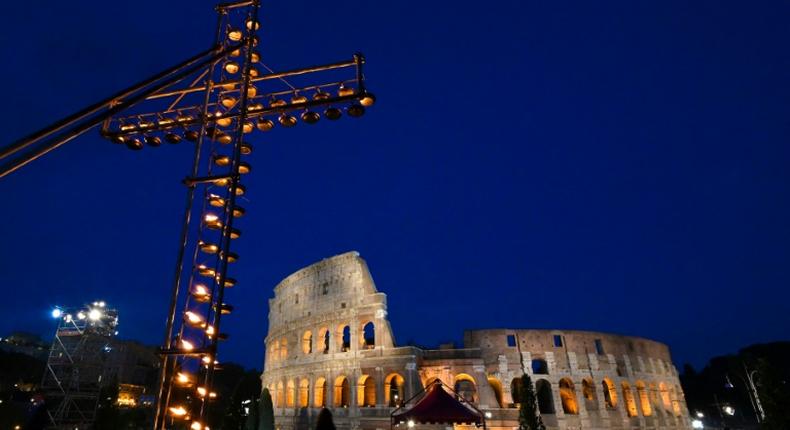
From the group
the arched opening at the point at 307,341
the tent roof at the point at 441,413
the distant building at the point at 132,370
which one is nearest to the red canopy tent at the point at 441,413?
the tent roof at the point at 441,413

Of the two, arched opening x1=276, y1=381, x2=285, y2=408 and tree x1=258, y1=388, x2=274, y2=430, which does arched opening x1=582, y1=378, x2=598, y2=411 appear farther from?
arched opening x1=276, y1=381, x2=285, y2=408

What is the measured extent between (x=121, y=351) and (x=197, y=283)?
72930mm

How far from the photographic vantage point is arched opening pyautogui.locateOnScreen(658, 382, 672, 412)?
36.1 metres

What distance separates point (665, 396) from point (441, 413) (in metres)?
27.6

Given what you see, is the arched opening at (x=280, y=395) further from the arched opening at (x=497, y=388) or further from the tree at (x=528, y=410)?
the tree at (x=528, y=410)

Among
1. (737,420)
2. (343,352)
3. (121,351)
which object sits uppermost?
(121,351)

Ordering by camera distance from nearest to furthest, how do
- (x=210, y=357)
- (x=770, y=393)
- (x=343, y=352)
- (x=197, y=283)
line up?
(x=210, y=357)
(x=197, y=283)
(x=770, y=393)
(x=343, y=352)

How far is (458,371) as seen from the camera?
93.2 ft

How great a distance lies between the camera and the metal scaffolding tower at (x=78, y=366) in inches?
1359

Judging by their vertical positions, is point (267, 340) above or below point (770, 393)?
above

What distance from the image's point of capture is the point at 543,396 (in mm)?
31500

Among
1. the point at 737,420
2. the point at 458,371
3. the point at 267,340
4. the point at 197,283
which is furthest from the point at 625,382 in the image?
the point at 737,420

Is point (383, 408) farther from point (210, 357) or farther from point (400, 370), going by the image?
point (210, 357)

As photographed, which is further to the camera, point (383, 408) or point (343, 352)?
point (343, 352)
